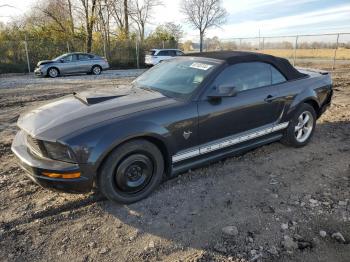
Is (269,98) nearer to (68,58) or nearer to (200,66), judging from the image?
(200,66)

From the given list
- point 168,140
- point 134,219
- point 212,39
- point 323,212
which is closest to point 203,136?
point 168,140

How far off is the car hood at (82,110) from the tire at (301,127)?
7.42 ft

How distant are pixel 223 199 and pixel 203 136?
2.57 ft

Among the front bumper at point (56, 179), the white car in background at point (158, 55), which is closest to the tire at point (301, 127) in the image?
the front bumper at point (56, 179)

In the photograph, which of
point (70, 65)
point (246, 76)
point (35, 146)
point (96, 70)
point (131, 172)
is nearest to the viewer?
point (35, 146)

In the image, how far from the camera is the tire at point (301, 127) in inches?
200

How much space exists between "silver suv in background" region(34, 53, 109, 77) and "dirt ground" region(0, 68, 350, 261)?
44.8 feet

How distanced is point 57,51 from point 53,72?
586cm

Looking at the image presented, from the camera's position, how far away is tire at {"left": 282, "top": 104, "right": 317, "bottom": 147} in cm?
508

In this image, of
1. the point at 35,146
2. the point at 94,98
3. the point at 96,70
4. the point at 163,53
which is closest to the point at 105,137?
the point at 35,146

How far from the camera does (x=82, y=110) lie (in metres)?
3.60

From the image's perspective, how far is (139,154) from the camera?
3.53 m

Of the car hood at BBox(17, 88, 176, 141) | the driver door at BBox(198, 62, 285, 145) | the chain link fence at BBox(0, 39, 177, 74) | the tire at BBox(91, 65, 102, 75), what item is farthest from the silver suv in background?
the driver door at BBox(198, 62, 285, 145)

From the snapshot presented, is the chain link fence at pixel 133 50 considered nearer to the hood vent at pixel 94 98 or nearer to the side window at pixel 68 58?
the side window at pixel 68 58
